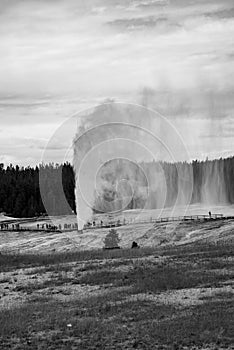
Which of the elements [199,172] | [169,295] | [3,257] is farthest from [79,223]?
[199,172]

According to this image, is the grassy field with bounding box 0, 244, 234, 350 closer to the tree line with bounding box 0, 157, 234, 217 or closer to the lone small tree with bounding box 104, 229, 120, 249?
the lone small tree with bounding box 104, 229, 120, 249

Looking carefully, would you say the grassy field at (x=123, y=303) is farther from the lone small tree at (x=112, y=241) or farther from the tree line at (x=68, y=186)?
the tree line at (x=68, y=186)

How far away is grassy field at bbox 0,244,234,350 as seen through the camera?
645 inches

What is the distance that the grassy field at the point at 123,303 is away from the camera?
1638 cm

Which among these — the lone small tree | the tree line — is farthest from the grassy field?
the tree line

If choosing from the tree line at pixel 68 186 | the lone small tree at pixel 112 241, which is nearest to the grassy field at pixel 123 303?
the lone small tree at pixel 112 241

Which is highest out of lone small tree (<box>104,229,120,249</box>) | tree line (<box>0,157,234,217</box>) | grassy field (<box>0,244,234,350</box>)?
tree line (<box>0,157,234,217</box>)

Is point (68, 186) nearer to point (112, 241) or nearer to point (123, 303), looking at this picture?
point (112, 241)

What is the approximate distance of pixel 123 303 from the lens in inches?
846

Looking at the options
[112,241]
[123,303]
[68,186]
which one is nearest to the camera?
[123,303]

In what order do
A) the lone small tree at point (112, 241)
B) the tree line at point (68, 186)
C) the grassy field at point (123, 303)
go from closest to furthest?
the grassy field at point (123, 303)
the lone small tree at point (112, 241)
the tree line at point (68, 186)

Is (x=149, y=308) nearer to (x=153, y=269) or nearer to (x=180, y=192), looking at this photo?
(x=153, y=269)

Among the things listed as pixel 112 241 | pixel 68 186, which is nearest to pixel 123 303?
pixel 112 241

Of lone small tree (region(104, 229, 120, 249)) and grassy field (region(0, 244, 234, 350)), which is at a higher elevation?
lone small tree (region(104, 229, 120, 249))
